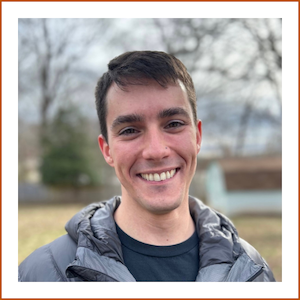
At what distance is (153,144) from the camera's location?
1.55 metres

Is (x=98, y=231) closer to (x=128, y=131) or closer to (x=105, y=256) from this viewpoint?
(x=105, y=256)

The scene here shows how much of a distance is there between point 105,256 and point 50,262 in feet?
0.97

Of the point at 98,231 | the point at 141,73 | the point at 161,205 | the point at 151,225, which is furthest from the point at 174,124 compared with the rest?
the point at 98,231

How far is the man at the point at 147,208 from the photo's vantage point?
5.16 feet

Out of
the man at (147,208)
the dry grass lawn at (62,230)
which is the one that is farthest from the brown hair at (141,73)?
the dry grass lawn at (62,230)

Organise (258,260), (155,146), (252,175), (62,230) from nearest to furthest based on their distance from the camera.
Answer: (155,146)
(258,260)
(62,230)
(252,175)

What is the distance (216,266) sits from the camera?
1635 millimetres

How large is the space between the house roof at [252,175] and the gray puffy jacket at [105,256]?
7.40 m

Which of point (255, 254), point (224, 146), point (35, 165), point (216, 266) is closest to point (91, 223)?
point (216, 266)

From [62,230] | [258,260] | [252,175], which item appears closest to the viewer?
[258,260]

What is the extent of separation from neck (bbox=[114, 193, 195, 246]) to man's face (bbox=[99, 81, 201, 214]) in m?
0.09

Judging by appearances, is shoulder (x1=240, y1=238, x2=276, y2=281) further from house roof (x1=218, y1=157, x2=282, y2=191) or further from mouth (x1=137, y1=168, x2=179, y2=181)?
house roof (x1=218, y1=157, x2=282, y2=191)

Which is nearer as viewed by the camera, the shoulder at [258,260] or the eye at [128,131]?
the eye at [128,131]

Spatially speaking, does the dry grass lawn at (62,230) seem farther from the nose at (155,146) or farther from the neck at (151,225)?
the nose at (155,146)
